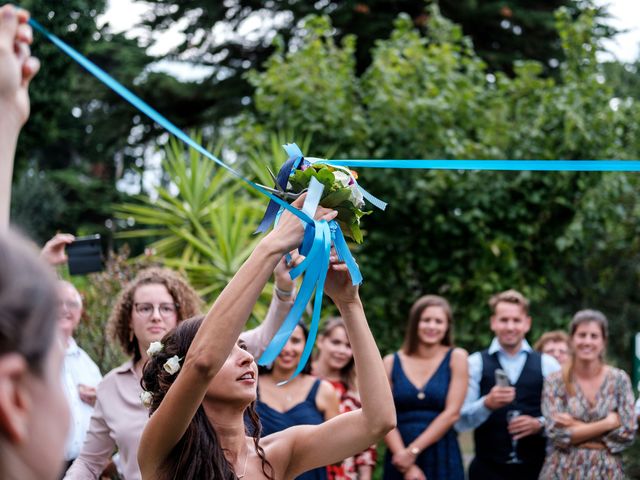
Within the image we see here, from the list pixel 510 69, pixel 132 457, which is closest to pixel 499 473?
pixel 132 457

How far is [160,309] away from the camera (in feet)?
14.2

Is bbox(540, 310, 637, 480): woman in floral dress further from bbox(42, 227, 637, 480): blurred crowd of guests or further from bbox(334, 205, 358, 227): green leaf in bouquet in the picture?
bbox(334, 205, 358, 227): green leaf in bouquet

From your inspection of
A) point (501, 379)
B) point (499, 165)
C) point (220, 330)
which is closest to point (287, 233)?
point (220, 330)

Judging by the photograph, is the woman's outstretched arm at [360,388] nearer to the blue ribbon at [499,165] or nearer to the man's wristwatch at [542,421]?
the blue ribbon at [499,165]

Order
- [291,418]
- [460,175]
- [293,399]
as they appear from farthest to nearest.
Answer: [460,175]
[293,399]
[291,418]

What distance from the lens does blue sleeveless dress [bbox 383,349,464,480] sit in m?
5.99

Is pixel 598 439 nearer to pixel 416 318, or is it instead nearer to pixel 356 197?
pixel 416 318

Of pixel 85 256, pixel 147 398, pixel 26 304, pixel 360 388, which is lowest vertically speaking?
pixel 147 398

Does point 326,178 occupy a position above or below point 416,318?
above

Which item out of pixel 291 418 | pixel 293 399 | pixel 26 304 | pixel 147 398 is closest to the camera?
pixel 26 304

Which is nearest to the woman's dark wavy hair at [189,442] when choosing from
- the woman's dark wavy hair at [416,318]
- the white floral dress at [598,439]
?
the woman's dark wavy hair at [416,318]

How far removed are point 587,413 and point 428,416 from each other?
107 cm

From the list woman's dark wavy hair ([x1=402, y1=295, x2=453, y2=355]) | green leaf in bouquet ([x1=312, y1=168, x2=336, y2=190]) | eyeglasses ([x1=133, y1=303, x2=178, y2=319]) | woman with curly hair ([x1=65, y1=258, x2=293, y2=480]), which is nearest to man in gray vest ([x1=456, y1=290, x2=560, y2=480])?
woman's dark wavy hair ([x1=402, y1=295, x2=453, y2=355])

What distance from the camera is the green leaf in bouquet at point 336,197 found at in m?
2.68
